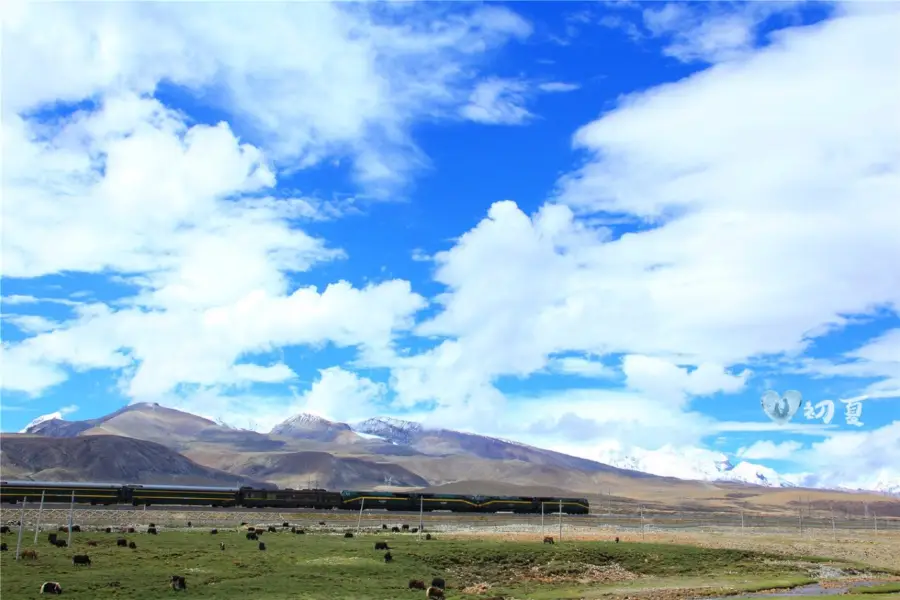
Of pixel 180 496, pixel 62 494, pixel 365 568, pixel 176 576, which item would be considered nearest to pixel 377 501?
pixel 180 496

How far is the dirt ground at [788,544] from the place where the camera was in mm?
69125

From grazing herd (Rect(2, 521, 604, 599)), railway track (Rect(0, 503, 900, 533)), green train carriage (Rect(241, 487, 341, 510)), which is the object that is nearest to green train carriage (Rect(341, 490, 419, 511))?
green train carriage (Rect(241, 487, 341, 510))

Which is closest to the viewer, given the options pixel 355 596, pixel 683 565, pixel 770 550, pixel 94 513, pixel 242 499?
pixel 355 596

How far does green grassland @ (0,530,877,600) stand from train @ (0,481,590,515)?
33205 mm

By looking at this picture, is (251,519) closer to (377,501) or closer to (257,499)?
(257,499)

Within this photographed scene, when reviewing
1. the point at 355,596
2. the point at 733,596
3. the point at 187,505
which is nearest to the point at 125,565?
the point at 355,596

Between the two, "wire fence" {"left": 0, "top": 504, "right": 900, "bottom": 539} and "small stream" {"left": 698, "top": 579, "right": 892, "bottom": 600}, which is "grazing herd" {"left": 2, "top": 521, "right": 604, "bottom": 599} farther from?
"small stream" {"left": 698, "top": 579, "right": 892, "bottom": 600}

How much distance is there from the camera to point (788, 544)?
7669 centimetres

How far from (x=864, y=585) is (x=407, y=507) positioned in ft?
238

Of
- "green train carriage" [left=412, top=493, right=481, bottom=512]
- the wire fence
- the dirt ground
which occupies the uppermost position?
"green train carriage" [left=412, top=493, right=481, bottom=512]

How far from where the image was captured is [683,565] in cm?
5856

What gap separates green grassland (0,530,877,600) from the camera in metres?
39.9

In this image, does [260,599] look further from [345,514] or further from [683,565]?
[345,514]

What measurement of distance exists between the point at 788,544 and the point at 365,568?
157 feet
